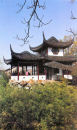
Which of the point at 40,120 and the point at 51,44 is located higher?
the point at 51,44

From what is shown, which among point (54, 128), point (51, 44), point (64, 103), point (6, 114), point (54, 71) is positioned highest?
point (51, 44)

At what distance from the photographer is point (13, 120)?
2.37 m

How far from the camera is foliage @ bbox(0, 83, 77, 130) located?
85.0 inches

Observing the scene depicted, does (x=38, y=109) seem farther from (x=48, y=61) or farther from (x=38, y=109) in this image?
(x=48, y=61)

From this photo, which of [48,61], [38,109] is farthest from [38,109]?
[48,61]

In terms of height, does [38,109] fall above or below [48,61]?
above

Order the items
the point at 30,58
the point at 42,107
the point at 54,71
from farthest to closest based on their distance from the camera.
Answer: the point at 54,71
the point at 30,58
the point at 42,107

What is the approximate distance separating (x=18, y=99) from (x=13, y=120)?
1.62 feet

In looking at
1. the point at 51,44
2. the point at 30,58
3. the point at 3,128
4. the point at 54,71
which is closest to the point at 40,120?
the point at 3,128

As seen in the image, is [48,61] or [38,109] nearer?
[38,109]

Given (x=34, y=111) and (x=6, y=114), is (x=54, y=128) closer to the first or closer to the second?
(x=34, y=111)

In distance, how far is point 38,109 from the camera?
2152 millimetres

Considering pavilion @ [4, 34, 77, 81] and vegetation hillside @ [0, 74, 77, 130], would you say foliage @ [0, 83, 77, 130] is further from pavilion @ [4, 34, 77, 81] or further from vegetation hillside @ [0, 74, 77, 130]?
pavilion @ [4, 34, 77, 81]

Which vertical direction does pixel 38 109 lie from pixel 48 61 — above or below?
above
